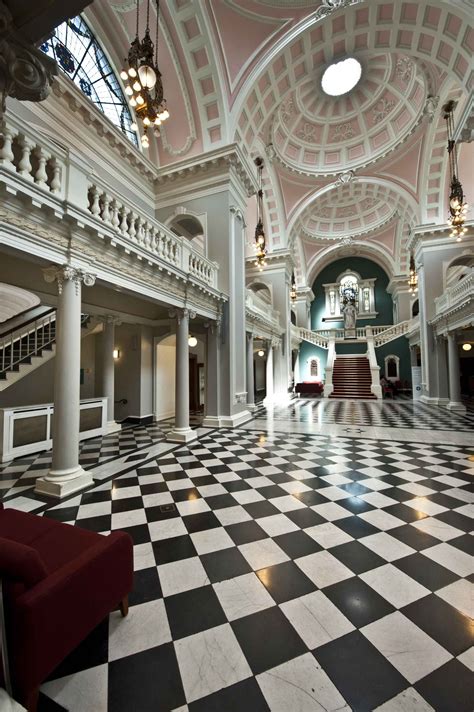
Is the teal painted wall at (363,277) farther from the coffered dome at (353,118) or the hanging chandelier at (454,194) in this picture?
the hanging chandelier at (454,194)

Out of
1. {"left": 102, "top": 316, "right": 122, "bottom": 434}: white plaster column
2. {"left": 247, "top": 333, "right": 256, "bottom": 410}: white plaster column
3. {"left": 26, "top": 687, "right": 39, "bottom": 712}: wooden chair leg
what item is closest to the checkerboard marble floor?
{"left": 247, "top": 333, "right": 256, "bottom": 410}: white plaster column

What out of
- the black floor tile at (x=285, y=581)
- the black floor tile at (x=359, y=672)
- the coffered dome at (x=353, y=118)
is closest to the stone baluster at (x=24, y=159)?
the black floor tile at (x=285, y=581)

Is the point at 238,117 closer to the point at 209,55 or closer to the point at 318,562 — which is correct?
the point at 209,55

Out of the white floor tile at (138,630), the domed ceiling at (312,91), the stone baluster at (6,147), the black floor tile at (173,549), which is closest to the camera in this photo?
the white floor tile at (138,630)

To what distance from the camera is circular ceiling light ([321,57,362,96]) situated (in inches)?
481

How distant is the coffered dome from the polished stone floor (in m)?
15.4

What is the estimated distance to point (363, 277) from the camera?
1021 inches

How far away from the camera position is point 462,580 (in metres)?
2.37

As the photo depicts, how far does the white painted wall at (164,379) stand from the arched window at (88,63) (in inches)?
270

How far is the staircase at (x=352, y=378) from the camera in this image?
16758 mm

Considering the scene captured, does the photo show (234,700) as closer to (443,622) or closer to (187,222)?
(443,622)

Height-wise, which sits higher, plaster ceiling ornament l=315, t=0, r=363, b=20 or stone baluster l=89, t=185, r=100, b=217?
plaster ceiling ornament l=315, t=0, r=363, b=20

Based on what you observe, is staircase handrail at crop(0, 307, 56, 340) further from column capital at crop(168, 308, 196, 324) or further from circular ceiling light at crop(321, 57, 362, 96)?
circular ceiling light at crop(321, 57, 362, 96)

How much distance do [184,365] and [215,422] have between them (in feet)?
7.71
